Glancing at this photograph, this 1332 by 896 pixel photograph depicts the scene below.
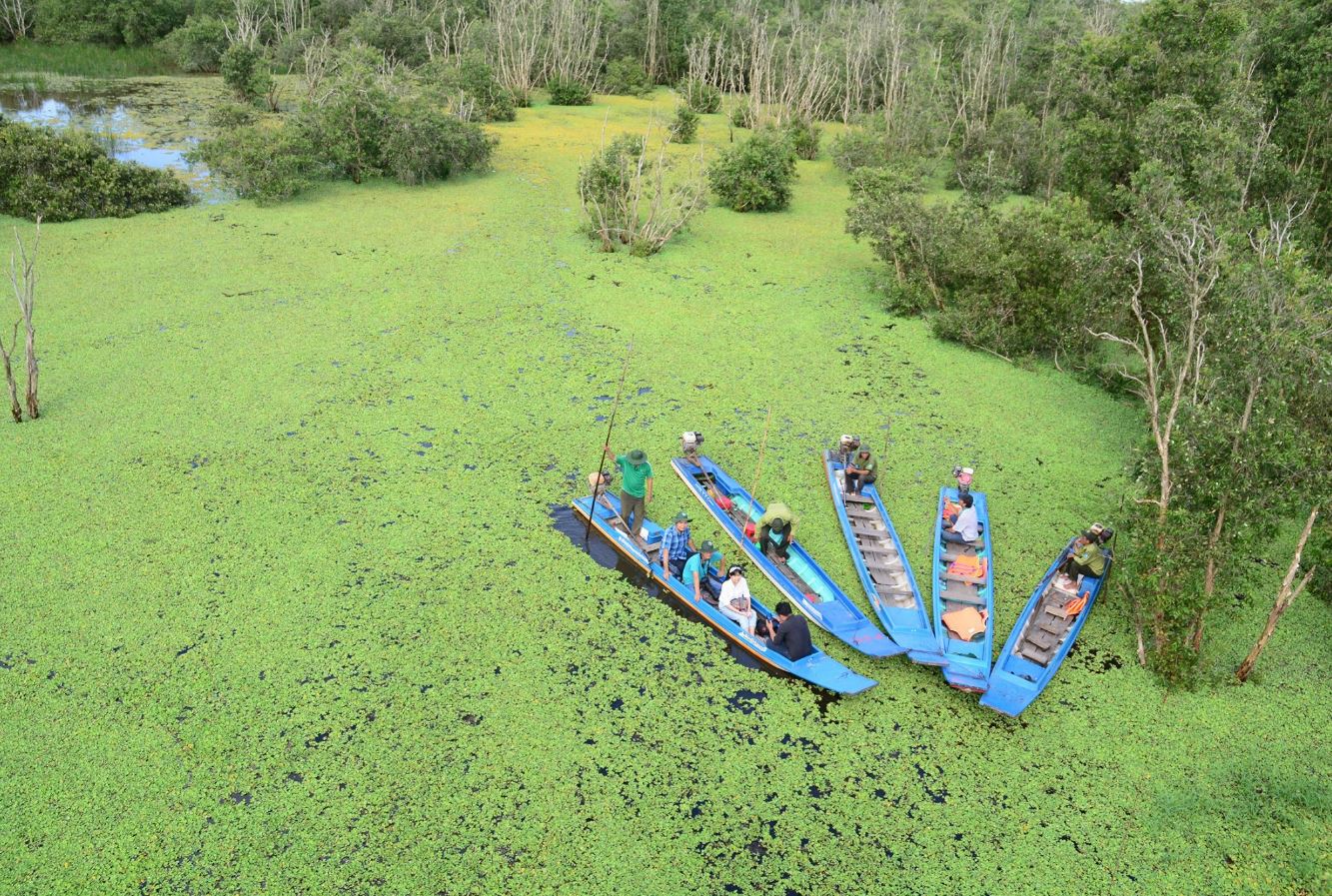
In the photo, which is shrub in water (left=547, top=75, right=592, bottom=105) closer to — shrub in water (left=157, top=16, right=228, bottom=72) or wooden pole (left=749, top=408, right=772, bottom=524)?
shrub in water (left=157, top=16, right=228, bottom=72)

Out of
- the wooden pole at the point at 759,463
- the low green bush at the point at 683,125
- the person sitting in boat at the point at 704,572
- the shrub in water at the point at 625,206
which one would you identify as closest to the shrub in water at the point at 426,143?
the shrub in water at the point at 625,206

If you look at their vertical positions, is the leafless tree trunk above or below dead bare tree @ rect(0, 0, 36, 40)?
below

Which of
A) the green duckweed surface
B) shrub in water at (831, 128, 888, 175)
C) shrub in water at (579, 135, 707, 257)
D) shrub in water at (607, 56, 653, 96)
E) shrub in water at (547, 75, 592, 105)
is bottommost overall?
the green duckweed surface

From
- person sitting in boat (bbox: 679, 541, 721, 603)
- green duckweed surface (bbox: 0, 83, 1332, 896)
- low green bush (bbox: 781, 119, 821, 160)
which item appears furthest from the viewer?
low green bush (bbox: 781, 119, 821, 160)

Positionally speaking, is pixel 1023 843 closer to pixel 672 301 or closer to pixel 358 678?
pixel 358 678

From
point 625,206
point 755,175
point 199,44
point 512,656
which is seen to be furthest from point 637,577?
point 199,44

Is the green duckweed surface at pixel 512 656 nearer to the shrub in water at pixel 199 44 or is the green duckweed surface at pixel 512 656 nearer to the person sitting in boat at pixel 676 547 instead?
the person sitting in boat at pixel 676 547

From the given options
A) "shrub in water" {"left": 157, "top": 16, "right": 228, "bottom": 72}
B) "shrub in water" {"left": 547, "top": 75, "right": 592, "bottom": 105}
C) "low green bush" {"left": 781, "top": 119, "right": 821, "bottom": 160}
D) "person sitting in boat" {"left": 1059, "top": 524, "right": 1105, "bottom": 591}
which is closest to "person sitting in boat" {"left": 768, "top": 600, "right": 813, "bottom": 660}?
"person sitting in boat" {"left": 1059, "top": 524, "right": 1105, "bottom": 591}

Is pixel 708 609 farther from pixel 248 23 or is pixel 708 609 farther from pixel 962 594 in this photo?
pixel 248 23
